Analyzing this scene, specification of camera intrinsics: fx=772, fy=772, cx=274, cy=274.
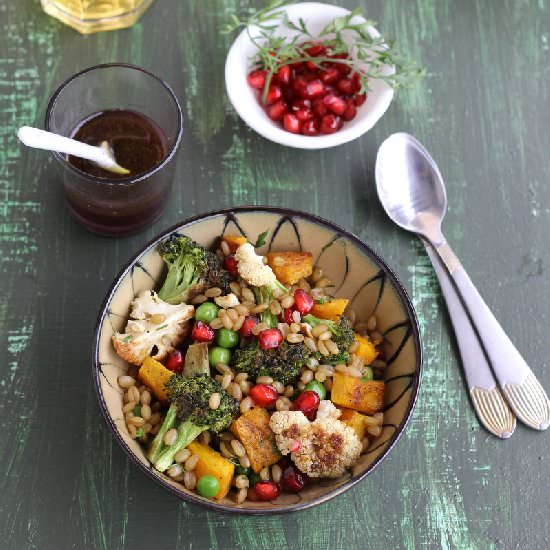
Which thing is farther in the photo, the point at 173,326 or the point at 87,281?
the point at 87,281

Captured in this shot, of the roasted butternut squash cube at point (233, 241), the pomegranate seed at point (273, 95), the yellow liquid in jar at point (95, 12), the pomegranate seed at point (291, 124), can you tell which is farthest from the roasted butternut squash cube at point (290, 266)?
the yellow liquid in jar at point (95, 12)

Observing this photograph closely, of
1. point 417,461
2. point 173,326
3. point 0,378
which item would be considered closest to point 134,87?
point 173,326

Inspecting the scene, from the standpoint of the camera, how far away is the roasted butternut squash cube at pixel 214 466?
2.21m

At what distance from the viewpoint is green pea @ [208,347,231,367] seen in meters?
2.35

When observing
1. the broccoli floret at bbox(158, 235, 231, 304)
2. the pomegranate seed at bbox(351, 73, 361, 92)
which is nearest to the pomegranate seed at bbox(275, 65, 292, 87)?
the pomegranate seed at bbox(351, 73, 361, 92)

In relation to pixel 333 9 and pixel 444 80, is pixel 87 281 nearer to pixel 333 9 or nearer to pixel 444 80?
pixel 333 9

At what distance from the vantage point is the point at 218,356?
2352 millimetres

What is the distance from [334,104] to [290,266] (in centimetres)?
73

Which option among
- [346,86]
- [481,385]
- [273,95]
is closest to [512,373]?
[481,385]

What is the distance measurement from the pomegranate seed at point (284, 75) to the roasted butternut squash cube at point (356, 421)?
1.29 metres

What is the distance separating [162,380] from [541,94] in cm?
194

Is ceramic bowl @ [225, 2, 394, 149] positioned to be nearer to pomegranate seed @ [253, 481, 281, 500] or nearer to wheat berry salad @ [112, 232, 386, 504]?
wheat berry salad @ [112, 232, 386, 504]

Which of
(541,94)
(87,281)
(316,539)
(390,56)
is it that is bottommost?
(316,539)

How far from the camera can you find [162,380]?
232cm
